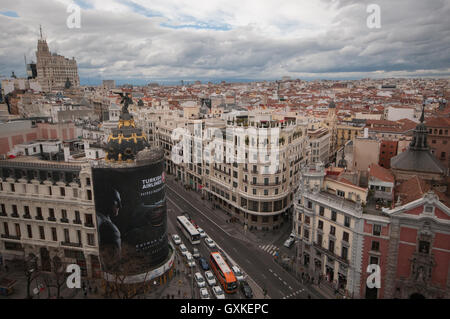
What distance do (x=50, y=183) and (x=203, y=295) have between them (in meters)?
32.9

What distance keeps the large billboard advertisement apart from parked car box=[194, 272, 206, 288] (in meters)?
9.34

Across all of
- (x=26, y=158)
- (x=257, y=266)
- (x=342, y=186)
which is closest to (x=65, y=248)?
(x=26, y=158)

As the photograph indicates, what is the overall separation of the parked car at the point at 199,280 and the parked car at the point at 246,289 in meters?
6.95

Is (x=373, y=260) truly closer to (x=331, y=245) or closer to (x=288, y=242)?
(x=331, y=245)

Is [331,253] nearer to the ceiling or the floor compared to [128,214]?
nearer to the floor

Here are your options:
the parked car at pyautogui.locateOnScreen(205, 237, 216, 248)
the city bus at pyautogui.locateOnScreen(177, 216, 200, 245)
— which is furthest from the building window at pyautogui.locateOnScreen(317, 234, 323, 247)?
the city bus at pyautogui.locateOnScreen(177, 216, 200, 245)

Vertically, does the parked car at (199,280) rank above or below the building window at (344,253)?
below

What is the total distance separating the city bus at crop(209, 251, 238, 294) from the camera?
5547cm

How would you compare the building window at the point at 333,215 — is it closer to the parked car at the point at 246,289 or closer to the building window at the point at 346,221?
the building window at the point at 346,221

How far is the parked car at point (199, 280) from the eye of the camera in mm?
57875

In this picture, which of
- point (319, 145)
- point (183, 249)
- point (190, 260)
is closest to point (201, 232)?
point (183, 249)

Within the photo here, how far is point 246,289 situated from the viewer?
55625 millimetres

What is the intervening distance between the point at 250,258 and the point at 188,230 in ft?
52.0

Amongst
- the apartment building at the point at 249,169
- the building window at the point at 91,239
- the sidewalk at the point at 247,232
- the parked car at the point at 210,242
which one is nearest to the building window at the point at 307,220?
the sidewalk at the point at 247,232
